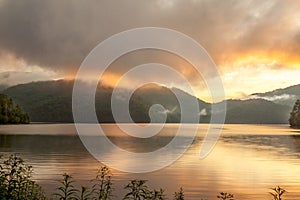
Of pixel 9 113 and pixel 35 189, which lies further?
pixel 9 113

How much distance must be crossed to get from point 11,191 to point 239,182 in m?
25.4

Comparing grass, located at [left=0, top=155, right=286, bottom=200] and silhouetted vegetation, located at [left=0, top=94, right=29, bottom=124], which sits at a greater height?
silhouetted vegetation, located at [left=0, top=94, right=29, bottom=124]

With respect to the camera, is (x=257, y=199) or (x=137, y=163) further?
(x=137, y=163)

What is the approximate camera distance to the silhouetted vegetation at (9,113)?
6194 inches

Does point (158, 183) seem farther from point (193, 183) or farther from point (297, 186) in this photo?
point (297, 186)

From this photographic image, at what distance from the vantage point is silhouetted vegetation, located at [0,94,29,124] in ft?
516

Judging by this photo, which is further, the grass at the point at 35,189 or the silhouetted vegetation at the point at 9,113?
the silhouetted vegetation at the point at 9,113

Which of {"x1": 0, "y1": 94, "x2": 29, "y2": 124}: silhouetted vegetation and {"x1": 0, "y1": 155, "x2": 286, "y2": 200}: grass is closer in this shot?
{"x1": 0, "y1": 155, "x2": 286, "y2": 200}: grass

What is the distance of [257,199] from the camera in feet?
84.1

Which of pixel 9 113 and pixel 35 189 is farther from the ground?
pixel 9 113

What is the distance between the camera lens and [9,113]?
6467 inches

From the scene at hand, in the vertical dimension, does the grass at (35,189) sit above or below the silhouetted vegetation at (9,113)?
below

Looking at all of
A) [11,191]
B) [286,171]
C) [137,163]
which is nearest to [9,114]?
[137,163]

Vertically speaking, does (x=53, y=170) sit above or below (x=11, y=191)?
above
